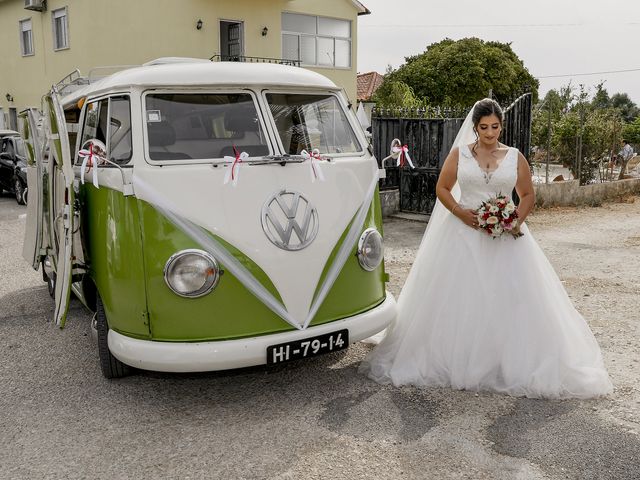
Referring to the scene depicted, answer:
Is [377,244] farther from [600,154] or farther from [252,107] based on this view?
[600,154]

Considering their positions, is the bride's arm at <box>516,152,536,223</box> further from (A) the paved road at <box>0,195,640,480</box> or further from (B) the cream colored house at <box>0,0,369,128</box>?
(B) the cream colored house at <box>0,0,369,128</box>

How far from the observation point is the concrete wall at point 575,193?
42.0 ft

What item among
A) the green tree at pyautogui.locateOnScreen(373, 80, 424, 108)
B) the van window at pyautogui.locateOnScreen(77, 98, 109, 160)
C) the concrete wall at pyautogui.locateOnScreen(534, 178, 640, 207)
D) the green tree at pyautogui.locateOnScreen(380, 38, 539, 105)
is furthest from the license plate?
the green tree at pyautogui.locateOnScreen(380, 38, 539, 105)

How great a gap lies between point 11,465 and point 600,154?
1553cm

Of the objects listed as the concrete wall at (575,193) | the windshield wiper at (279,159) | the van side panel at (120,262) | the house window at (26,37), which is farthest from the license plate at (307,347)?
the house window at (26,37)

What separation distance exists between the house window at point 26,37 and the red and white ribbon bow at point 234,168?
1987 centimetres

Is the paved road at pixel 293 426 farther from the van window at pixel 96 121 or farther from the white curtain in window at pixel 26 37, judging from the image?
the white curtain in window at pixel 26 37

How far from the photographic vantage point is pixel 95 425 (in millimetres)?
3865

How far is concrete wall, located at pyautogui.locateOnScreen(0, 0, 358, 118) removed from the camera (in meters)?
17.0

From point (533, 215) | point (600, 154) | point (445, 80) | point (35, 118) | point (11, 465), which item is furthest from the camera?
point (445, 80)

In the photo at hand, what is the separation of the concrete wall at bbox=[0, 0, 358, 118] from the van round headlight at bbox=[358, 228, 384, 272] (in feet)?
47.6

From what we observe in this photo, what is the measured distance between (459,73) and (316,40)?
1400cm

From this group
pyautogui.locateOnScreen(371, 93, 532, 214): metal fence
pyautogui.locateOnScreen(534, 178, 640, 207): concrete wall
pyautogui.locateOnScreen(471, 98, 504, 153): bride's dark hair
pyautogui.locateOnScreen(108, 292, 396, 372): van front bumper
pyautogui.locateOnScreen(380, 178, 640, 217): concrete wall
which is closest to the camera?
pyautogui.locateOnScreen(108, 292, 396, 372): van front bumper

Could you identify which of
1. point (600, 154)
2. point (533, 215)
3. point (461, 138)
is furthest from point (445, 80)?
point (461, 138)
